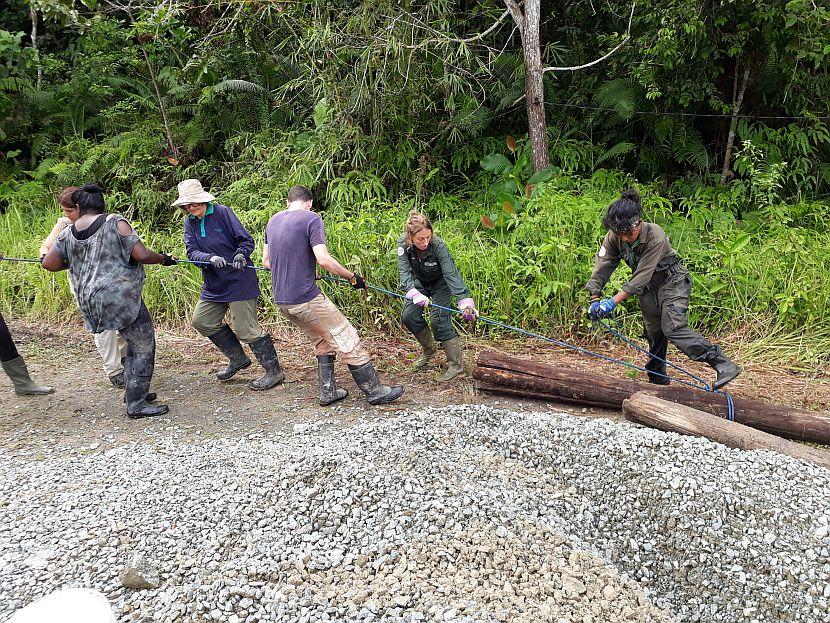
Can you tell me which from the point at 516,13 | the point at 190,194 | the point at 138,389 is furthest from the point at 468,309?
the point at 516,13

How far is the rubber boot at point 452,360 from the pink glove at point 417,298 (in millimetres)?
592

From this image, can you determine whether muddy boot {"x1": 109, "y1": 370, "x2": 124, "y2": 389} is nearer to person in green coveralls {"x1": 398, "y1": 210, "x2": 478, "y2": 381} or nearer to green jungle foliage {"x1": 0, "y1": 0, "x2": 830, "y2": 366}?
green jungle foliage {"x1": 0, "y1": 0, "x2": 830, "y2": 366}

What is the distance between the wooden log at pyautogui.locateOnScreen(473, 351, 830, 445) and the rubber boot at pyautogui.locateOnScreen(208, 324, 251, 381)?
210 centimetres

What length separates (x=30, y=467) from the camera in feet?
13.2

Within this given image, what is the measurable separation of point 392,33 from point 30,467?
19.1 ft

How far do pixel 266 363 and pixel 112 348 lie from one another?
4.30ft

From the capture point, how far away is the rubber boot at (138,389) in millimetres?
4680

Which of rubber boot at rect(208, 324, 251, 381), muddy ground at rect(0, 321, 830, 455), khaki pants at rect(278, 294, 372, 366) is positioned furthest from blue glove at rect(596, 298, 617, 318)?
rubber boot at rect(208, 324, 251, 381)

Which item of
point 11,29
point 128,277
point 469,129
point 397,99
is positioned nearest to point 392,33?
point 397,99

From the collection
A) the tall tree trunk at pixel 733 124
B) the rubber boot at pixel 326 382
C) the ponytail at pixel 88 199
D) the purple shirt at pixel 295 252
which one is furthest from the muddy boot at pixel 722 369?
the ponytail at pixel 88 199

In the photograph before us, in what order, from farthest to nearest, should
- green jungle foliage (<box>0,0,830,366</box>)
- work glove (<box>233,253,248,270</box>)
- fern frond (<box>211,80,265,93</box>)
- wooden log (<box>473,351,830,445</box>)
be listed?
fern frond (<box>211,80,265,93</box>) < green jungle foliage (<box>0,0,830,366</box>) < work glove (<box>233,253,248,270</box>) < wooden log (<box>473,351,830,445</box>)

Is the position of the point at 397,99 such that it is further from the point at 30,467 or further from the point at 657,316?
the point at 30,467

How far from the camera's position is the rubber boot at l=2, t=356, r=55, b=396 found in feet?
17.1

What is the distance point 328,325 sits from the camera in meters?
4.64
